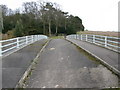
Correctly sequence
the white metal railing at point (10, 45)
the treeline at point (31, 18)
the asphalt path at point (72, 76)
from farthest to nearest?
1. the treeline at point (31, 18)
2. the white metal railing at point (10, 45)
3. the asphalt path at point (72, 76)

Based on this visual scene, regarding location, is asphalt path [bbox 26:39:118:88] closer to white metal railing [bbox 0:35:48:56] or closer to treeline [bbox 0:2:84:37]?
white metal railing [bbox 0:35:48:56]

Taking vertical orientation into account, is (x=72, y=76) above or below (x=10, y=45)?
below

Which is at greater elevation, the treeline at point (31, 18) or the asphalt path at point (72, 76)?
the treeline at point (31, 18)

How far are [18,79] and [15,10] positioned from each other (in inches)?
2358

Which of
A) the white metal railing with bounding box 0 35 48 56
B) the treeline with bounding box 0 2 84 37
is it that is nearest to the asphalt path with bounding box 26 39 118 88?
the white metal railing with bounding box 0 35 48 56

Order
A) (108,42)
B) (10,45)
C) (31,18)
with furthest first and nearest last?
(31,18), (108,42), (10,45)

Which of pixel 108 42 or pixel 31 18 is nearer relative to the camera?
pixel 108 42

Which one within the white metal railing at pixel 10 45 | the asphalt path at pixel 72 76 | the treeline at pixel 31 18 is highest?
the treeline at pixel 31 18

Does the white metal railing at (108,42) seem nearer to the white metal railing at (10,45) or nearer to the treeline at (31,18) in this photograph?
the white metal railing at (10,45)

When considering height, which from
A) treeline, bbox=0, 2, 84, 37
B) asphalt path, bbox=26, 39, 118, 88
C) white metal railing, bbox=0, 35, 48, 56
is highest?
Result: treeline, bbox=0, 2, 84, 37

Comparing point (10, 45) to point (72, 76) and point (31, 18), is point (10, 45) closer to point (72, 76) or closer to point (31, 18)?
point (72, 76)

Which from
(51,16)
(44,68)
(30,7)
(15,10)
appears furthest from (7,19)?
(44,68)

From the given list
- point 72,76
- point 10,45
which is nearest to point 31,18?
point 10,45

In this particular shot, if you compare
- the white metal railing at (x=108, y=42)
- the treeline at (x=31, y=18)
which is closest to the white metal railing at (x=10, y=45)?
the white metal railing at (x=108, y=42)
